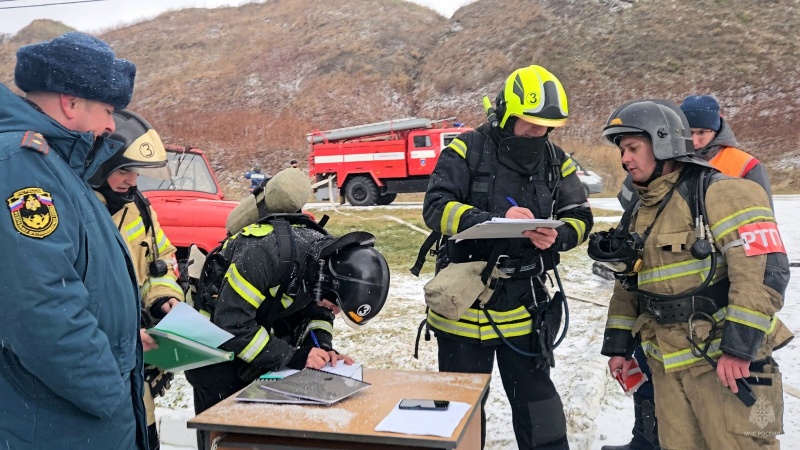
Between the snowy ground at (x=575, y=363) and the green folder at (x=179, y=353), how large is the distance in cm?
197

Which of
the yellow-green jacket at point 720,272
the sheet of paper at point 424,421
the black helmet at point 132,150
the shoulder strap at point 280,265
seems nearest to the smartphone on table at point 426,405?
the sheet of paper at point 424,421

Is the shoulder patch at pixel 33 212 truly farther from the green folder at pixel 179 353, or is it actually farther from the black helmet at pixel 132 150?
the black helmet at pixel 132 150

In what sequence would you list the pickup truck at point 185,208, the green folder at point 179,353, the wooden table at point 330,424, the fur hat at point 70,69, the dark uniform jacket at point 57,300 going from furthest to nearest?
the pickup truck at point 185,208 < the green folder at point 179,353 < the wooden table at point 330,424 < the fur hat at point 70,69 < the dark uniform jacket at point 57,300

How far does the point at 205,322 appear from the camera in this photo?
87.0 inches

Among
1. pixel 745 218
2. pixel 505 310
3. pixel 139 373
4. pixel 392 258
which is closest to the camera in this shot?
pixel 139 373

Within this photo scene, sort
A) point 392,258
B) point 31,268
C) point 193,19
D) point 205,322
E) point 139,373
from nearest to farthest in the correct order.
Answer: point 31,268 → point 139,373 → point 205,322 → point 392,258 → point 193,19

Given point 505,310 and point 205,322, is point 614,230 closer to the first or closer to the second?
point 505,310

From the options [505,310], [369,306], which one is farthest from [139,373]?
[505,310]

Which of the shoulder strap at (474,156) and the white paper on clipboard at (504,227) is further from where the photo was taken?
the shoulder strap at (474,156)

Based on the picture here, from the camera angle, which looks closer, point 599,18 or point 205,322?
point 205,322

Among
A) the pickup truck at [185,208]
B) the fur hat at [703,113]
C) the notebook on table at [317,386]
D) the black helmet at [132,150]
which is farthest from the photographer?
the pickup truck at [185,208]

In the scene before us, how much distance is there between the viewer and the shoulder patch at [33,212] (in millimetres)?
1539

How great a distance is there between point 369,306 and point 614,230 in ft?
3.65

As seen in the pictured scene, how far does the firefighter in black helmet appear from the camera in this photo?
252 centimetres
